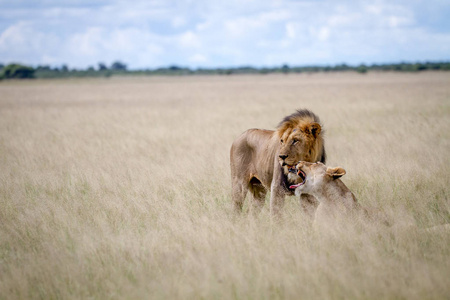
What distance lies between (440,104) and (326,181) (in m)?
13.7

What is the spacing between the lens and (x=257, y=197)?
534cm

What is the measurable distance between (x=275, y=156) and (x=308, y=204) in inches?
24.7

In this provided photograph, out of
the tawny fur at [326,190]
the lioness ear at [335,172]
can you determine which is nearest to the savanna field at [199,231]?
Result: the tawny fur at [326,190]

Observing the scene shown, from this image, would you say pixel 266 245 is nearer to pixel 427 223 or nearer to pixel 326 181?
pixel 326 181

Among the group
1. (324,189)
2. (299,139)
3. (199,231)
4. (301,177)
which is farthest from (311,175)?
(199,231)

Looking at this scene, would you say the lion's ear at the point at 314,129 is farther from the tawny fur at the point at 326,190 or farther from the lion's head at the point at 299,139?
the tawny fur at the point at 326,190

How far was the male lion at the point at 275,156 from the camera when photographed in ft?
14.5

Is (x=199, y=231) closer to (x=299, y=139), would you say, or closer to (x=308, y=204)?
(x=308, y=204)

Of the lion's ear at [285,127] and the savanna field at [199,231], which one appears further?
the lion's ear at [285,127]

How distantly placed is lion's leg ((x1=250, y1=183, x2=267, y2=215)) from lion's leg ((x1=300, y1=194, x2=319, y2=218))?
65cm

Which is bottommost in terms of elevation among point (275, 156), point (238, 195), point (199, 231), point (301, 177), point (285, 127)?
point (199, 231)

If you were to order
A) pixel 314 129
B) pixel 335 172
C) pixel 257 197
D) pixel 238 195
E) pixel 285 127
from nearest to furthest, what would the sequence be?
pixel 335 172 → pixel 314 129 → pixel 285 127 → pixel 238 195 → pixel 257 197

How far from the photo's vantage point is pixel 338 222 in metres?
4.13

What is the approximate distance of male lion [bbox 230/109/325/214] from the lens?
442cm
